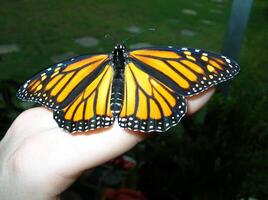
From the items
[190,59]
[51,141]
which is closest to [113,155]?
[51,141]

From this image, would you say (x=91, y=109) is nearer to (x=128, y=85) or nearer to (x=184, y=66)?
(x=128, y=85)

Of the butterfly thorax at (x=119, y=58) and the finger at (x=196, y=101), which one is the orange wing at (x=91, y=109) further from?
the finger at (x=196, y=101)

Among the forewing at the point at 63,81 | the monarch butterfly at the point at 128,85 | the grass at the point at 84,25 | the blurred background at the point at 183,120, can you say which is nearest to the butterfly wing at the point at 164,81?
the monarch butterfly at the point at 128,85

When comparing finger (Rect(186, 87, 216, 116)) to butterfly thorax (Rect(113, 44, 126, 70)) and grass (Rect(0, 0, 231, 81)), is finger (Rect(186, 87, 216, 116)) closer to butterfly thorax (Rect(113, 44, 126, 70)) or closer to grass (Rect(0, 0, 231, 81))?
butterfly thorax (Rect(113, 44, 126, 70))

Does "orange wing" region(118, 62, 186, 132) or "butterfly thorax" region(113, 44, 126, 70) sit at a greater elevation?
"butterfly thorax" region(113, 44, 126, 70)

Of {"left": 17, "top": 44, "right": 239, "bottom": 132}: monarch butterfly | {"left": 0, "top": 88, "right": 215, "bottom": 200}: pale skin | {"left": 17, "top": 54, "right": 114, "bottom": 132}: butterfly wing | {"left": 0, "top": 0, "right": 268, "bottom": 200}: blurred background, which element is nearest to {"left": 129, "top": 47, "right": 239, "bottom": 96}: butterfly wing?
{"left": 17, "top": 44, "right": 239, "bottom": 132}: monarch butterfly

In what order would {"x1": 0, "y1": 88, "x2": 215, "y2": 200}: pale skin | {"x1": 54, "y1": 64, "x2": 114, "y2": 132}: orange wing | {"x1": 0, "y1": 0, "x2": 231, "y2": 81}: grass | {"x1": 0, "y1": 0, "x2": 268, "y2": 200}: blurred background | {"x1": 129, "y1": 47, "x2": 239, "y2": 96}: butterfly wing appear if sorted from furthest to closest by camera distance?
{"x1": 0, "y1": 0, "x2": 231, "y2": 81}: grass → {"x1": 0, "y1": 0, "x2": 268, "y2": 200}: blurred background → {"x1": 129, "y1": 47, "x2": 239, "y2": 96}: butterfly wing → {"x1": 54, "y1": 64, "x2": 114, "y2": 132}: orange wing → {"x1": 0, "y1": 88, "x2": 215, "y2": 200}: pale skin

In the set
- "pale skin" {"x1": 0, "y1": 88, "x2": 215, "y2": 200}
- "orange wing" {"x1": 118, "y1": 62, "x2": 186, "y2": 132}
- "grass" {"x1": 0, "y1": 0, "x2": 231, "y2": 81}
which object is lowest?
"grass" {"x1": 0, "y1": 0, "x2": 231, "y2": 81}

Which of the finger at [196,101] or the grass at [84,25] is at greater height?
the finger at [196,101]
